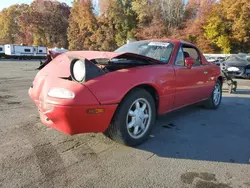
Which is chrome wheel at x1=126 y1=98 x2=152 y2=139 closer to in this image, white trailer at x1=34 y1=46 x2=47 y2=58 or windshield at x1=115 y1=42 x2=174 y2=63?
windshield at x1=115 y1=42 x2=174 y2=63

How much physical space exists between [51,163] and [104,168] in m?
0.59

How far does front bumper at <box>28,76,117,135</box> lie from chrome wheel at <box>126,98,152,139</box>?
38cm

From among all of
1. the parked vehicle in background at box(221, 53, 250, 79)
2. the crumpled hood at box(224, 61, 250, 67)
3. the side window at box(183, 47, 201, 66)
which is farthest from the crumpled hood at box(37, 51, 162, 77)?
the crumpled hood at box(224, 61, 250, 67)

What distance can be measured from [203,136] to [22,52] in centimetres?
3992

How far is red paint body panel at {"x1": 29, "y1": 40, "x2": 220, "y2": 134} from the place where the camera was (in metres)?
2.36

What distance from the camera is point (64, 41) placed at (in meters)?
55.9

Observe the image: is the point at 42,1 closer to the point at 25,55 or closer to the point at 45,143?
the point at 25,55

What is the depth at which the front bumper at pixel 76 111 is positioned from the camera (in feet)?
7.65

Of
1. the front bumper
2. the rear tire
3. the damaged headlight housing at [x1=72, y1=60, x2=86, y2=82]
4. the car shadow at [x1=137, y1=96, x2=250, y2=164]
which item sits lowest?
the car shadow at [x1=137, y1=96, x2=250, y2=164]

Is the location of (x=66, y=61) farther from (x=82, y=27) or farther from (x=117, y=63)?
(x=82, y=27)

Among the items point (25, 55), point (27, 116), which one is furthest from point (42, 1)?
point (27, 116)

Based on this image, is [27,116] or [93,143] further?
[27,116]

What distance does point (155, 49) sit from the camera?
3.82m

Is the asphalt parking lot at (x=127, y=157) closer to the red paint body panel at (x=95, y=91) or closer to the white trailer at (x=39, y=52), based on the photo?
the red paint body panel at (x=95, y=91)
